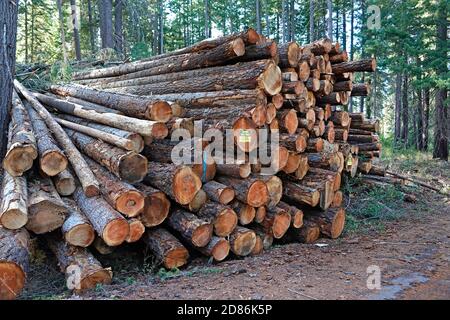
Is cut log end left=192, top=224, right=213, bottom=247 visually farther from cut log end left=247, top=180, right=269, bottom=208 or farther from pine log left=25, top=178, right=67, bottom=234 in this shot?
pine log left=25, top=178, right=67, bottom=234

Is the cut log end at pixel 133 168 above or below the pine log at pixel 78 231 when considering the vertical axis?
above

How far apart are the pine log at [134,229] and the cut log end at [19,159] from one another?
5.37 ft

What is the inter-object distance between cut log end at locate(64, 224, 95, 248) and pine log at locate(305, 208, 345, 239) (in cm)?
343

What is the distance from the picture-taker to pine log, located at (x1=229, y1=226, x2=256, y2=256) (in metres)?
5.02

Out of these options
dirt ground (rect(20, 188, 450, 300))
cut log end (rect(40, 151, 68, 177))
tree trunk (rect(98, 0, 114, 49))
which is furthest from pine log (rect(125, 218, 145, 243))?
tree trunk (rect(98, 0, 114, 49))

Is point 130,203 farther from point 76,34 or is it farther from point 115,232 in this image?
point 76,34

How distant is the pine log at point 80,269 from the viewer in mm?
4029

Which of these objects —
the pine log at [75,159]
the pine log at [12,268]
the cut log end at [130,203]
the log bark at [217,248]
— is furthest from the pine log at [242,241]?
the pine log at [12,268]

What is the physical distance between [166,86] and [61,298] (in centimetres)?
440

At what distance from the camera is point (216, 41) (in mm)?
6426

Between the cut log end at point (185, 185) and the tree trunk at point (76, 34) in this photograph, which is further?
the tree trunk at point (76, 34)

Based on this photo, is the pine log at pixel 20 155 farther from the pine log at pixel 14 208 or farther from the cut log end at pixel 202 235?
the cut log end at pixel 202 235

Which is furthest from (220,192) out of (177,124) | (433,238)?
(433,238)
